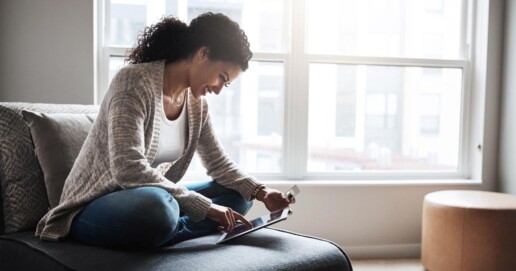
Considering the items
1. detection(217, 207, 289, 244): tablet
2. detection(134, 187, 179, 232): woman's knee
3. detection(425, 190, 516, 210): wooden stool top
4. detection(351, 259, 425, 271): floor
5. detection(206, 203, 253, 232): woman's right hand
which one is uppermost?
detection(134, 187, 179, 232): woman's knee

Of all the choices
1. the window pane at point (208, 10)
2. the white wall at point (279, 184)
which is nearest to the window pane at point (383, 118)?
the white wall at point (279, 184)

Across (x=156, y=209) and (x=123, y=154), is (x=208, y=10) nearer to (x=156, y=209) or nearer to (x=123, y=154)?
(x=123, y=154)

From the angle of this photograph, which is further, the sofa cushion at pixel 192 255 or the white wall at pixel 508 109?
the white wall at pixel 508 109

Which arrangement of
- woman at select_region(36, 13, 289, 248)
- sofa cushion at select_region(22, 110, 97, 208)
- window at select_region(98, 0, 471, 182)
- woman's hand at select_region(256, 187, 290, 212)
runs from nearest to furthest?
1. woman at select_region(36, 13, 289, 248)
2. sofa cushion at select_region(22, 110, 97, 208)
3. woman's hand at select_region(256, 187, 290, 212)
4. window at select_region(98, 0, 471, 182)

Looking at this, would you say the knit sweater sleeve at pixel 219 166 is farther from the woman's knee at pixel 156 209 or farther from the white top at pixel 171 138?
the woman's knee at pixel 156 209

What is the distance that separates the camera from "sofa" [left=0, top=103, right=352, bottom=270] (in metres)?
1.33

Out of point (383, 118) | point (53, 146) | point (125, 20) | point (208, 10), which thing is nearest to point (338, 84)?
point (383, 118)

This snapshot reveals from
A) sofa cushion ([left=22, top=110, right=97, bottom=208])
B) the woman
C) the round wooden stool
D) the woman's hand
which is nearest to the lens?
the woman

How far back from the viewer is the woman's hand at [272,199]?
181 cm

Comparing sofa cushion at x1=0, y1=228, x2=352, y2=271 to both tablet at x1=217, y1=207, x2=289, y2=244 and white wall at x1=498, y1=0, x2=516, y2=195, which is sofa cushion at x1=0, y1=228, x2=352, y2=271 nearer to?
tablet at x1=217, y1=207, x2=289, y2=244

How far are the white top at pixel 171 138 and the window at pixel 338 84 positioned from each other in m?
0.98

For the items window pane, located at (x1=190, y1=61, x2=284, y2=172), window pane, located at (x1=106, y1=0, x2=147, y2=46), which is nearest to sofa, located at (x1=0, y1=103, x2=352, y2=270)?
window pane, located at (x1=106, y1=0, x2=147, y2=46)

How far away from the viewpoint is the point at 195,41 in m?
1.71

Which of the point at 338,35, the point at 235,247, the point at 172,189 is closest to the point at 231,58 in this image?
the point at 172,189
